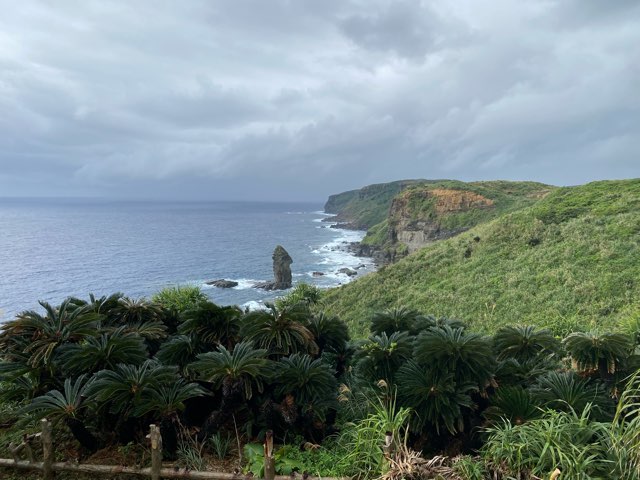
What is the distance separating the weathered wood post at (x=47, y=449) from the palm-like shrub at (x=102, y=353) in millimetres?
725

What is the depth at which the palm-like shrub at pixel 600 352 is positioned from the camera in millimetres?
5285

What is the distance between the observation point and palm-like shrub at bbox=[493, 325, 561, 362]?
6.02 metres

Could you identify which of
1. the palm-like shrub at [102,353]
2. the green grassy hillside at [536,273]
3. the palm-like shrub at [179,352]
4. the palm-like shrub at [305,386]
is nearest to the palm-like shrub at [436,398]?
the palm-like shrub at [305,386]

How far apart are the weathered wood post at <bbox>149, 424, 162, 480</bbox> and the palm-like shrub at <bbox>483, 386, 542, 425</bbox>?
12.6 feet

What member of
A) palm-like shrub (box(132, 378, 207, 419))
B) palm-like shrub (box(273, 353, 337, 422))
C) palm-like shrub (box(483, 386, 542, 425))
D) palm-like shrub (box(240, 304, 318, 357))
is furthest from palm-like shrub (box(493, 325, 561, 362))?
palm-like shrub (box(132, 378, 207, 419))

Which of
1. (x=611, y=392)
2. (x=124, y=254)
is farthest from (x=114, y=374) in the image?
(x=124, y=254)

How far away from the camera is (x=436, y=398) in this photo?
190 inches

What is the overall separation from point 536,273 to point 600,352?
1874 centimetres

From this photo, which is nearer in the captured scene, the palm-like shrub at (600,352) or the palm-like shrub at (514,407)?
the palm-like shrub at (514,407)

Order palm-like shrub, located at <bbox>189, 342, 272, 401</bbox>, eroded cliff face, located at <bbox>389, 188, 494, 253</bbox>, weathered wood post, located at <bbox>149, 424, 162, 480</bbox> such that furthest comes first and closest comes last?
1. eroded cliff face, located at <bbox>389, 188, 494, 253</bbox>
2. palm-like shrub, located at <bbox>189, 342, 272, 401</bbox>
3. weathered wood post, located at <bbox>149, 424, 162, 480</bbox>

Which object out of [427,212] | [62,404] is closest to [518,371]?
[62,404]

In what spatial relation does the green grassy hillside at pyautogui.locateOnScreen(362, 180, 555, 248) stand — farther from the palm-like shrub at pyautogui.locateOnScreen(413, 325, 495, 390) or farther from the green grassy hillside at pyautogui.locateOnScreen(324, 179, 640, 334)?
the palm-like shrub at pyautogui.locateOnScreen(413, 325, 495, 390)

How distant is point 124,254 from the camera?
87062 mm

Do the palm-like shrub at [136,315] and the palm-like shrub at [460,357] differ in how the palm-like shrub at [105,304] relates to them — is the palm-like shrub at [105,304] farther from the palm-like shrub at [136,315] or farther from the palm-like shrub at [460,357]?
the palm-like shrub at [460,357]
